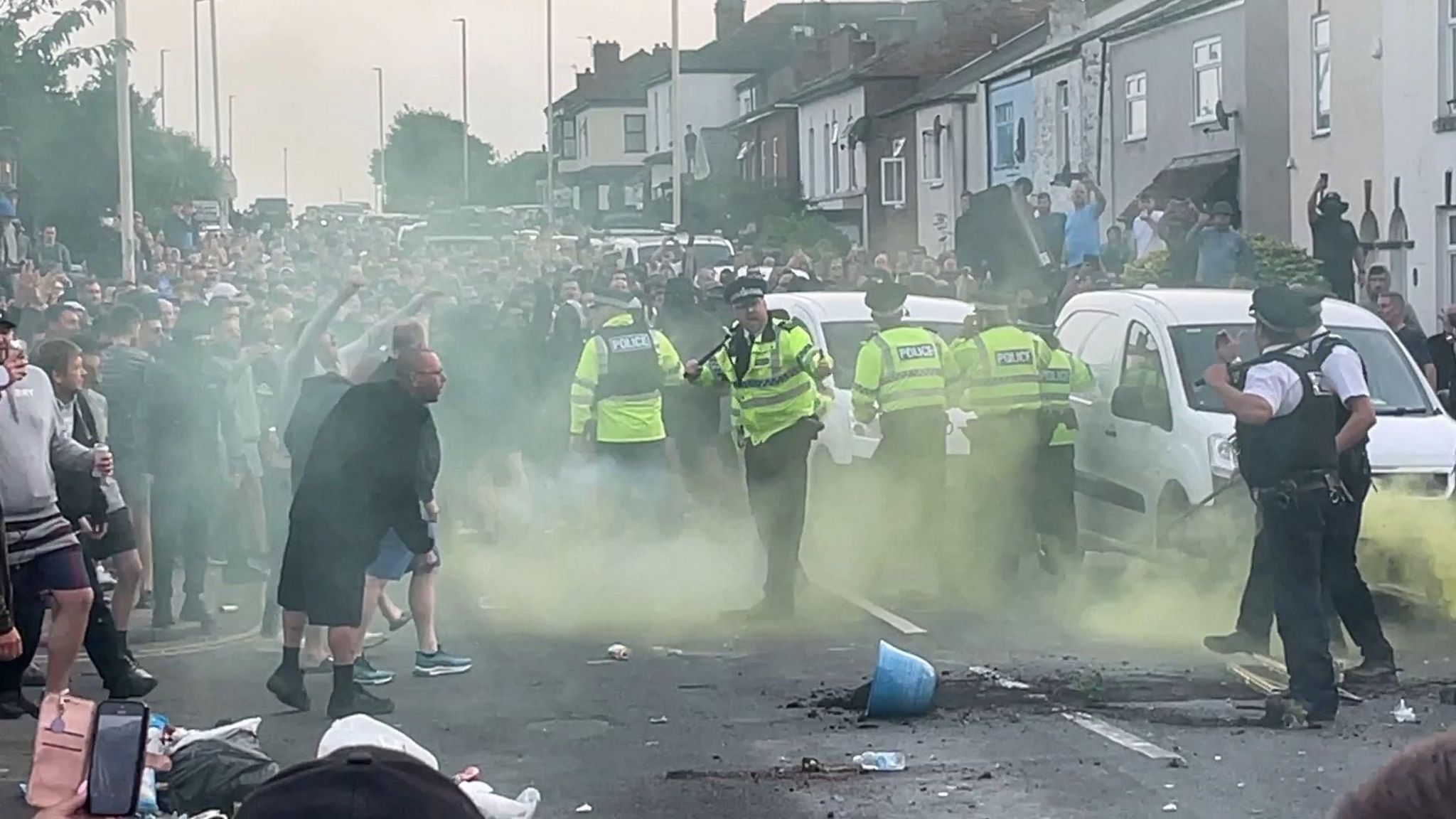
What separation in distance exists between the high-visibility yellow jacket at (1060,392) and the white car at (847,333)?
3.67 ft

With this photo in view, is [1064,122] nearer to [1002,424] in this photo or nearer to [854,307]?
[854,307]

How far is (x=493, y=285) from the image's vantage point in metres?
23.9

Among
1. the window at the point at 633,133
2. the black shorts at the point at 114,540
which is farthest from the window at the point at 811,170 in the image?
the black shorts at the point at 114,540

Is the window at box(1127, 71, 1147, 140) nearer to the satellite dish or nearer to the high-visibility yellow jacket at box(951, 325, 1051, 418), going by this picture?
the satellite dish

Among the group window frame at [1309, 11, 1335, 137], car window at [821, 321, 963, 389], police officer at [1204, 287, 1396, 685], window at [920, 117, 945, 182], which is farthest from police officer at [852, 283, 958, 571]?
window at [920, 117, 945, 182]

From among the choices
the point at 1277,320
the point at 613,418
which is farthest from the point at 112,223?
the point at 1277,320

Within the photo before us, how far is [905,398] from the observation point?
13.0m

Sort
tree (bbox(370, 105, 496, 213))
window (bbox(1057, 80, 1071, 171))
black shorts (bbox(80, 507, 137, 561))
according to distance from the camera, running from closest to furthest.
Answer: black shorts (bbox(80, 507, 137, 561)) < tree (bbox(370, 105, 496, 213)) < window (bbox(1057, 80, 1071, 171))

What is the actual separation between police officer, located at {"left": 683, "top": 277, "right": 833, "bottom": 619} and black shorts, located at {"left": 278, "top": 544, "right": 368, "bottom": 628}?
10.4 feet

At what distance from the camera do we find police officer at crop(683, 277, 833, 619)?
1227 cm

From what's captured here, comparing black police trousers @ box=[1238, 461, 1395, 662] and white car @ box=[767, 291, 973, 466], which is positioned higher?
white car @ box=[767, 291, 973, 466]

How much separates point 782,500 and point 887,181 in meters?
43.3

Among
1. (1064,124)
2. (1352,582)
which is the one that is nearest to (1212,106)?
(1064,124)

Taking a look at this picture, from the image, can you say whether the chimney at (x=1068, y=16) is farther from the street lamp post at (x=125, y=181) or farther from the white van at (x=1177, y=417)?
the white van at (x=1177, y=417)
